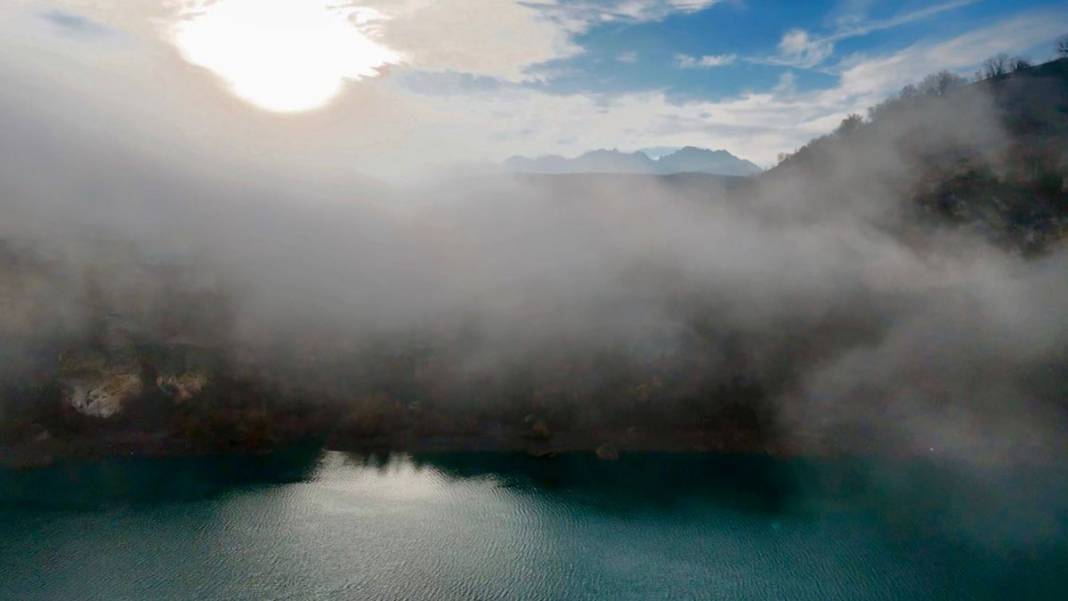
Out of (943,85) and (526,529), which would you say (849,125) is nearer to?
(943,85)

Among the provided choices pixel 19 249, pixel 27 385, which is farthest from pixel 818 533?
pixel 19 249

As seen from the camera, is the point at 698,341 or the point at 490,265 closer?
the point at 698,341

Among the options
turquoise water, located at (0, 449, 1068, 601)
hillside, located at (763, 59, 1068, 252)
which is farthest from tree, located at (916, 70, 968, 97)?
turquoise water, located at (0, 449, 1068, 601)

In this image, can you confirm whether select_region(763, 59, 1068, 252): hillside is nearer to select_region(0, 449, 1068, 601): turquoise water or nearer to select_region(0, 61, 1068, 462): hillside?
select_region(0, 61, 1068, 462): hillside

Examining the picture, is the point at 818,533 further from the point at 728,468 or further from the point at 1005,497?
the point at 1005,497

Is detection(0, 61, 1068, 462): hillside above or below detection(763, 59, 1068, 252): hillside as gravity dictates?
below

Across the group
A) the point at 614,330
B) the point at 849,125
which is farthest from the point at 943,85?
the point at 614,330

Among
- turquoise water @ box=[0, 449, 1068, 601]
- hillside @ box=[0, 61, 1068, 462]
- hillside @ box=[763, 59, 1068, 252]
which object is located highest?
hillside @ box=[763, 59, 1068, 252]

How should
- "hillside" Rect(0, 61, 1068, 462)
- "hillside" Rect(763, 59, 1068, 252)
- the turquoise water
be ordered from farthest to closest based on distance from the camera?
"hillside" Rect(763, 59, 1068, 252) < "hillside" Rect(0, 61, 1068, 462) < the turquoise water

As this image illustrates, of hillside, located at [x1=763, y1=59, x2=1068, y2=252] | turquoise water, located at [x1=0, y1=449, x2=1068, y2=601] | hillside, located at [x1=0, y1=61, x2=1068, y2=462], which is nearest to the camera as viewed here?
turquoise water, located at [x1=0, y1=449, x2=1068, y2=601]
